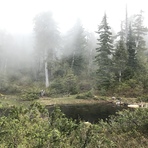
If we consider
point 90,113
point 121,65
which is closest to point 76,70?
point 121,65

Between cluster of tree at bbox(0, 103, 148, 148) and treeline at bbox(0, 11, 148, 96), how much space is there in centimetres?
1920

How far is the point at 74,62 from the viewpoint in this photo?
122 ft

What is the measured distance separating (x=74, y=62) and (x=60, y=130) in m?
30.9

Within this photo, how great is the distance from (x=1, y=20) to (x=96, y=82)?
23509 mm

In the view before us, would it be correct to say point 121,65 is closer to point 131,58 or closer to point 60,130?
point 131,58

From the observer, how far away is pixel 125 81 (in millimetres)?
30172

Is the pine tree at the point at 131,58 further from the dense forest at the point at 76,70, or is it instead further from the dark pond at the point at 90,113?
the dark pond at the point at 90,113

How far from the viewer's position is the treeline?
30.2 m

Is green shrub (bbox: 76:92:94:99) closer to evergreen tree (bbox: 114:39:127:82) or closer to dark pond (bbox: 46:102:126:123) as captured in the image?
dark pond (bbox: 46:102:126:123)

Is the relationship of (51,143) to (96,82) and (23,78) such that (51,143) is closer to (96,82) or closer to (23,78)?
(96,82)

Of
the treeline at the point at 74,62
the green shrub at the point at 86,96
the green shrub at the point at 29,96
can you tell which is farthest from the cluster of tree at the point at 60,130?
the treeline at the point at 74,62

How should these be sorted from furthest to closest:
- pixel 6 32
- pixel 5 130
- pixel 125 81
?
pixel 6 32 → pixel 125 81 → pixel 5 130

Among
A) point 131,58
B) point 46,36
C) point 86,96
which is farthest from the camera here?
point 46,36

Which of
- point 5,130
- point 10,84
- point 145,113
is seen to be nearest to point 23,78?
point 10,84
